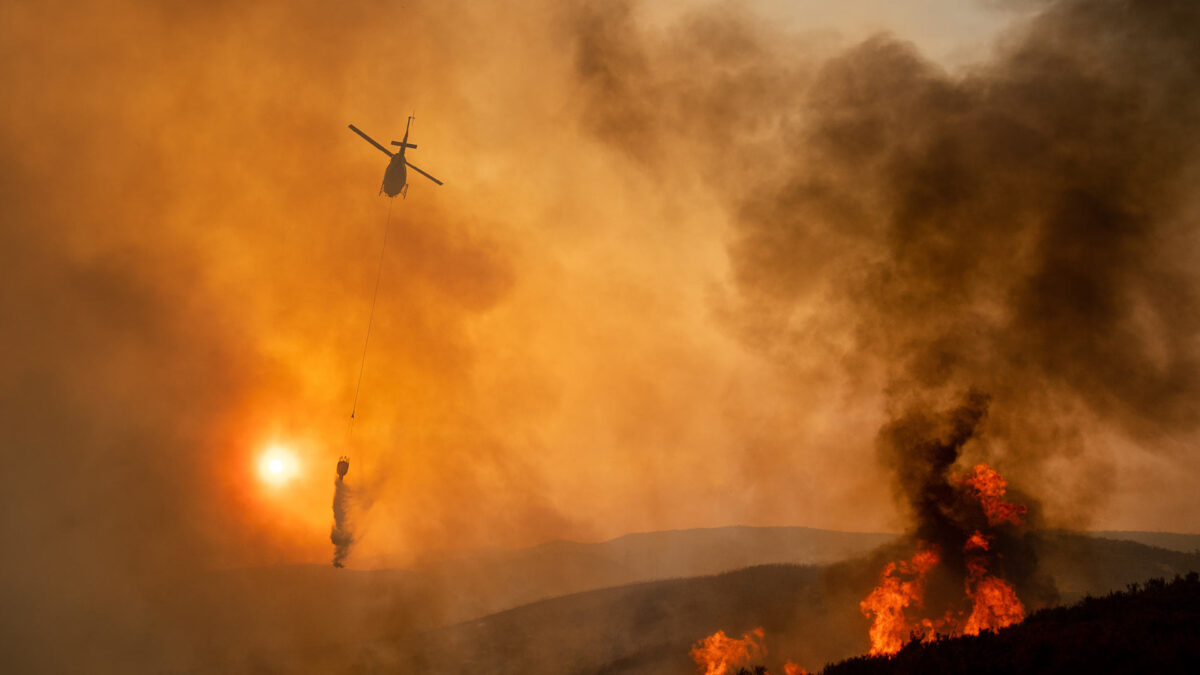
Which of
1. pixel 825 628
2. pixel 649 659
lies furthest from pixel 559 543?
pixel 825 628

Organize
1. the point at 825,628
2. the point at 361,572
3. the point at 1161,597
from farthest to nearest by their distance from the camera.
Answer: the point at 361,572, the point at 825,628, the point at 1161,597

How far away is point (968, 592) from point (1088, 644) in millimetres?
14191

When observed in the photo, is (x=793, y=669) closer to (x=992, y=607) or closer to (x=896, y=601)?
(x=896, y=601)

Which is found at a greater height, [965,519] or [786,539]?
[786,539]

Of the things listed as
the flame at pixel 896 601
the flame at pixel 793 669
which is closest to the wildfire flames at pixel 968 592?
the flame at pixel 896 601

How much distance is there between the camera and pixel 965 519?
86.1 feet

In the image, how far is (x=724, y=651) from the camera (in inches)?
1141

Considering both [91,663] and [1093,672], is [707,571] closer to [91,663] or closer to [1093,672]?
[1093,672]

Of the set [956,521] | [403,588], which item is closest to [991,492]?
[956,521]

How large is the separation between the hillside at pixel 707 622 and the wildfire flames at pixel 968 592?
389cm

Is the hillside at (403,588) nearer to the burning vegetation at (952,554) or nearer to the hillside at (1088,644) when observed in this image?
the burning vegetation at (952,554)

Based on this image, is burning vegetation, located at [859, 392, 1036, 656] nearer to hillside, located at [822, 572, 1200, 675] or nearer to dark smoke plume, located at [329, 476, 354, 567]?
hillside, located at [822, 572, 1200, 675]

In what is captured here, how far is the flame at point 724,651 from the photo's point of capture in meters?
28.2

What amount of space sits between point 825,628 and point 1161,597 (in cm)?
1728
